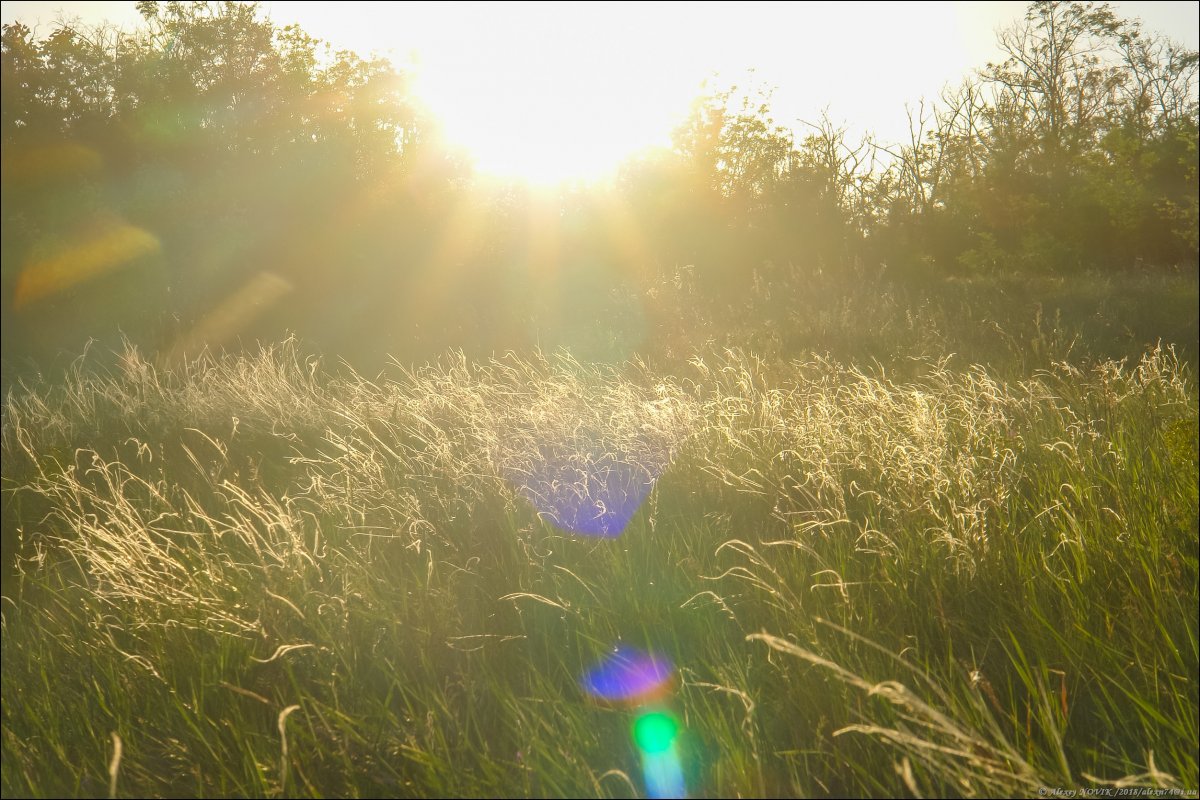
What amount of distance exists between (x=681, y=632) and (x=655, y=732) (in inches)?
20.7

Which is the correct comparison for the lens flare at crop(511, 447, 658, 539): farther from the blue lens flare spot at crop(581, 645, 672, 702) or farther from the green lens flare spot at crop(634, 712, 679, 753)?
the green lens flare spot at crop(634, 712, 679, 753)

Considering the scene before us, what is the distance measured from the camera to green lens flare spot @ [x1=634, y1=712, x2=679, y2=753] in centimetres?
197

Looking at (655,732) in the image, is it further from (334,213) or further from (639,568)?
(334,213)

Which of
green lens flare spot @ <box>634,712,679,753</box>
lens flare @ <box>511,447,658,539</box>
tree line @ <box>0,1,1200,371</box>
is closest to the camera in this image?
green lens flare spot @ <box>634,712,679,753</box>

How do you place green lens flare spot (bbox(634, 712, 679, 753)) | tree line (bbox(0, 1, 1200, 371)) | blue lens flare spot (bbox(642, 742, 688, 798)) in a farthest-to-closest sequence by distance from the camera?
tree line (bbox(0, 1, 1200, 371)) < green lens flare spot (bbox(634, 712, 679, 753)) < blue lens flare spot (bbox(642, 742, 688, 798))

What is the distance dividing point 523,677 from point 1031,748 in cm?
133

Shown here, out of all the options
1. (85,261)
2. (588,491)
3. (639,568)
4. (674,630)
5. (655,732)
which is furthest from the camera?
(85,261)

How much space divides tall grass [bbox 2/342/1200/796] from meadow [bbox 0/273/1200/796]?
0.01 metres

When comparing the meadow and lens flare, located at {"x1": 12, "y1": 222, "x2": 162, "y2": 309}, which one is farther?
lens flare, located at {"x1": 12, "y1": 222, "x2": 162, "y2": 309}

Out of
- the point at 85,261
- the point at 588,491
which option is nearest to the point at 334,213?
the point at 85,261

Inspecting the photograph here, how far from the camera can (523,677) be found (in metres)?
2.41

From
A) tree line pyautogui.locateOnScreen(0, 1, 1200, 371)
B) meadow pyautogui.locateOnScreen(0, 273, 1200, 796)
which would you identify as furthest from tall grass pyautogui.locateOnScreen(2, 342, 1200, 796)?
tree line pyautogui.locateOnScreen(0, 1, 1200, 371)

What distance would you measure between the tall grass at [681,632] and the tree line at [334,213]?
1061 cm

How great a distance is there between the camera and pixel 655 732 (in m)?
2.02
